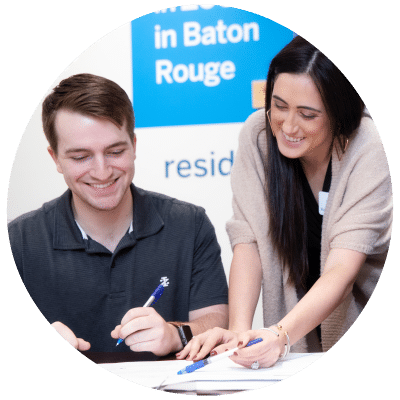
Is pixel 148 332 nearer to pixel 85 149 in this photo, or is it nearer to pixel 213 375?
pixel 213 375

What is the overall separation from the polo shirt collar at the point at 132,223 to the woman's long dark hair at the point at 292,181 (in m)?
0.44

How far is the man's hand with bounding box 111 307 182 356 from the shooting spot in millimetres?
2064

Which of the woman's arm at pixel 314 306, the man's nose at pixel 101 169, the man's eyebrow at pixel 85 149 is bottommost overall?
the woman's arm at pixel 314 306

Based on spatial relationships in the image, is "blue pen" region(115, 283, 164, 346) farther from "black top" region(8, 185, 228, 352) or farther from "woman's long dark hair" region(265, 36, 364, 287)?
"woman's long dark hair" region(265, 36, 364, 287)

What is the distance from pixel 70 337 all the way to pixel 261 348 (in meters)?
0.73

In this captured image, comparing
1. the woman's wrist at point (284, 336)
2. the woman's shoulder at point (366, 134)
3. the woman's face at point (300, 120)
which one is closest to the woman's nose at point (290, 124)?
the woman's face at point (300, 120)

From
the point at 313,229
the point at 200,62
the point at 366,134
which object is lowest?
the point at 313,229

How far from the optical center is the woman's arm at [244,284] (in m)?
2.09

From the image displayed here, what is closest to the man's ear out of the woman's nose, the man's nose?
the man's nose

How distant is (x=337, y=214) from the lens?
2045 millimetres

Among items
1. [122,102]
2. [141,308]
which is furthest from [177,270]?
[122,102]

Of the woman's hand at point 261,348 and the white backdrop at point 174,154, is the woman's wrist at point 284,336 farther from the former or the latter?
the white backdrop at point 174,154

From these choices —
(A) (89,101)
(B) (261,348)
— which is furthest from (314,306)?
(A) (89,101)

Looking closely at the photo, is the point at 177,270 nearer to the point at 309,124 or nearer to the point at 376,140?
the point at 309,124
